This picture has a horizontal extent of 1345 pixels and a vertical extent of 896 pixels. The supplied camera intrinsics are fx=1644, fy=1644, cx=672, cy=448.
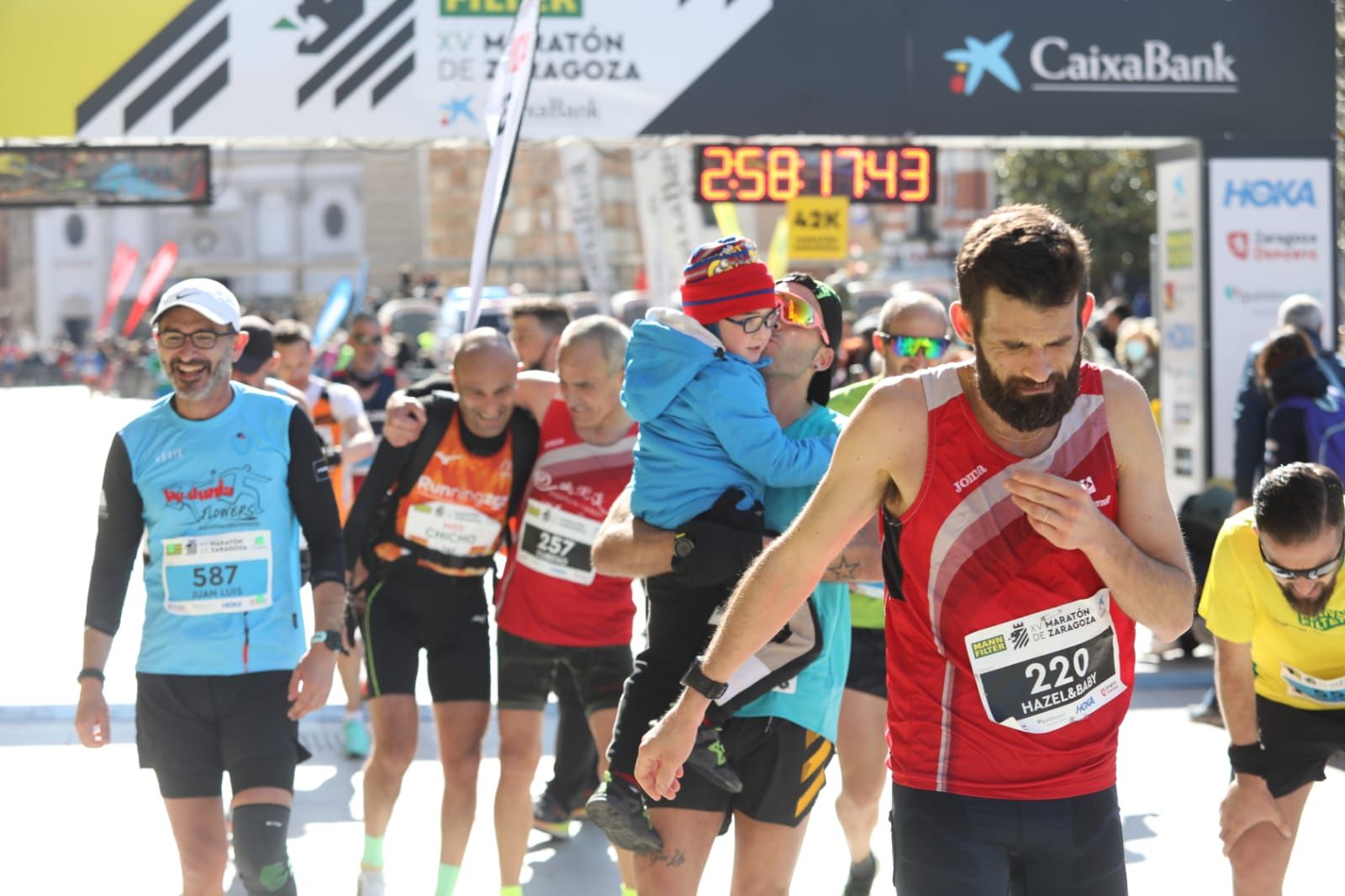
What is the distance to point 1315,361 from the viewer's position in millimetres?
8086

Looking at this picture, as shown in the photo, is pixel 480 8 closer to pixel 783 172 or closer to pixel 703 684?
pixel 783 172

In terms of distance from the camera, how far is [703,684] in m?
3.06

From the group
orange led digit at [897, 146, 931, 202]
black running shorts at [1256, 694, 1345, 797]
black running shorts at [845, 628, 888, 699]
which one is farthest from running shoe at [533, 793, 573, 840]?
orange led digit at [897, 146, 931, 202]

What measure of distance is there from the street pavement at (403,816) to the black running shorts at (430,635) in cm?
99

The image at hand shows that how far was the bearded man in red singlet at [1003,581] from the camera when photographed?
2719 millimetres

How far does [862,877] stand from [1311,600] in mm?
2017

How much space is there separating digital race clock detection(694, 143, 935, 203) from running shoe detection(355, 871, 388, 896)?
19.4 ft

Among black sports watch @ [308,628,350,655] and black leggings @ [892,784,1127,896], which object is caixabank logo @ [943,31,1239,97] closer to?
black sports watch @ [308,628,350,655]

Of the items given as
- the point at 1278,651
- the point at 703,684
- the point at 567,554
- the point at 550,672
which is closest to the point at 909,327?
the point at 567,554

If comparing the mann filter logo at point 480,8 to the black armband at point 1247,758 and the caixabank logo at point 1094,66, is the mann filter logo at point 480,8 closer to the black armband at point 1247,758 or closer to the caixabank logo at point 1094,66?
the caixabank logo at point 1094,66

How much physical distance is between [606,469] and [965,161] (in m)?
61.1

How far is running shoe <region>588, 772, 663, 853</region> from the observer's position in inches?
143

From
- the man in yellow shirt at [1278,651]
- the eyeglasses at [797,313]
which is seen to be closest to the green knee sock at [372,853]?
the eyeglasses at [797,313]

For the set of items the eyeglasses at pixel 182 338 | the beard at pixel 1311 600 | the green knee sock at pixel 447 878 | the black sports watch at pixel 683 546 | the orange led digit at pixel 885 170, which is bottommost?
the green knee sock at pixel 447 878
